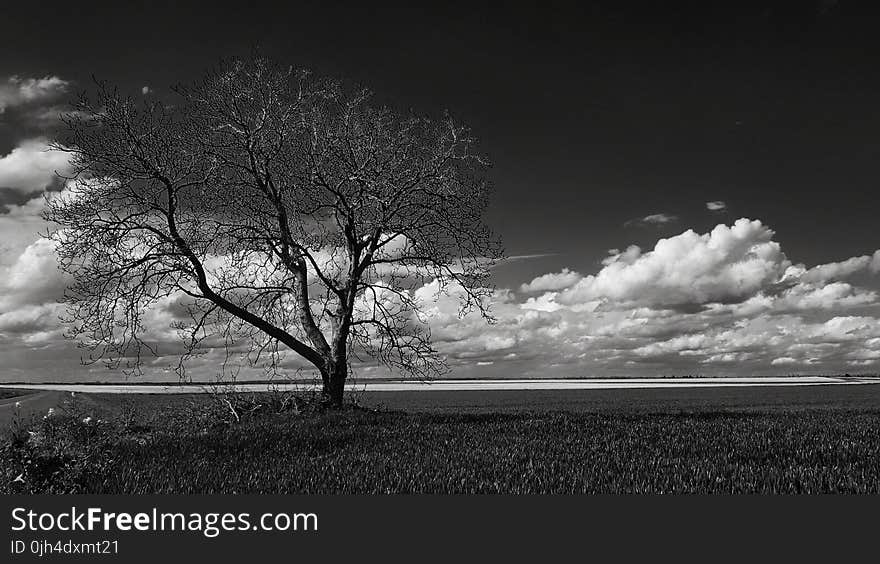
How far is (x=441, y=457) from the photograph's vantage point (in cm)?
1121

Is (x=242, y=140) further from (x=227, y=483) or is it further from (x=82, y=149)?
(x=227, y=483)

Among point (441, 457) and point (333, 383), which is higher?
point (333, 383)

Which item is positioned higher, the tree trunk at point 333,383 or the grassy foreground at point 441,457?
the tree trunk at point 333,383

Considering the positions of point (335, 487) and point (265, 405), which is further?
point (265, 405)

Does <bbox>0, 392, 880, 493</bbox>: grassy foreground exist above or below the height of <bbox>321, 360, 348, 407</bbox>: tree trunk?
below

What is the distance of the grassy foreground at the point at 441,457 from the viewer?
8961 mm

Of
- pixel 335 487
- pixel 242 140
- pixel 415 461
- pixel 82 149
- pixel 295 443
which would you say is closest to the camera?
pixel 335 487

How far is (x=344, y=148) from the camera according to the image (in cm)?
2016

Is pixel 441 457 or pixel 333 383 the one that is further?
pixel 333 383

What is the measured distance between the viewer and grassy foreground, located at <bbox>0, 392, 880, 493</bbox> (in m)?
8.96

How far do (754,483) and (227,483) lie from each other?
24.0 feet

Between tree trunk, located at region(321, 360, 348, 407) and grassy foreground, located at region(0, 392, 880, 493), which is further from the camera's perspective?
tree trunk, located at region(321, 360, 348, 407)

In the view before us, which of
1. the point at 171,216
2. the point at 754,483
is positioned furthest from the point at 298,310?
the point at 754,483

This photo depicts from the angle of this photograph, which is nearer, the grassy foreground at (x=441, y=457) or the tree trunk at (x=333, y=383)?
the grassy foreground at (x=441, y=457)
